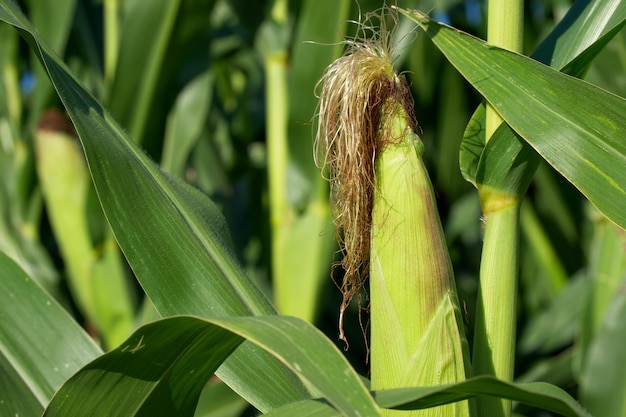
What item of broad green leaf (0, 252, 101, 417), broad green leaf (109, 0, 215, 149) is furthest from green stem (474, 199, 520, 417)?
broad green leaf (109, 0, 215, 149)

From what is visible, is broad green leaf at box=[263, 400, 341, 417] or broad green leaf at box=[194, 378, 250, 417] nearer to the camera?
broad green leaf at box=[263, 400, 341, 417]

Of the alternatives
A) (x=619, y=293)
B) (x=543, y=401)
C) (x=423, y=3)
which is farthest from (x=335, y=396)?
(x=423, y=3)

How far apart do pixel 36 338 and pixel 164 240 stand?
0.17 m

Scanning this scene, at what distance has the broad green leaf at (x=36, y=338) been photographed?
0.71 metres

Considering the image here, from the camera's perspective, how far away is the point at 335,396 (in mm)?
419

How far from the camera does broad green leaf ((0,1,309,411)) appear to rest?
2.06ft

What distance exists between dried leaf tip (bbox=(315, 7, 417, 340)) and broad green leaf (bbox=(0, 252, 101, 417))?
0.87 ft

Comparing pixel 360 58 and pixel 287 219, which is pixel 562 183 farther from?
pixel 360 58

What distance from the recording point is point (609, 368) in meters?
1.18

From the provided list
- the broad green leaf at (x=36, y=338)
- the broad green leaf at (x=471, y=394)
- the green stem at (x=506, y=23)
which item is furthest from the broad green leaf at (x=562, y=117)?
the broad green leaf at (x=36, y=338)

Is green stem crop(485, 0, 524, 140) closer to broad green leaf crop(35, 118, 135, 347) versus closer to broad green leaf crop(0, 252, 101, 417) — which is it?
broad green leaf crop(0, 252, 101, 417)

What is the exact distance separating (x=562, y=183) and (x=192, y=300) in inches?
61.8

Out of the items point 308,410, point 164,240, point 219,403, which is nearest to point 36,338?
point 164,240

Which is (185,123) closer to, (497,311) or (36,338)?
(36,338)
